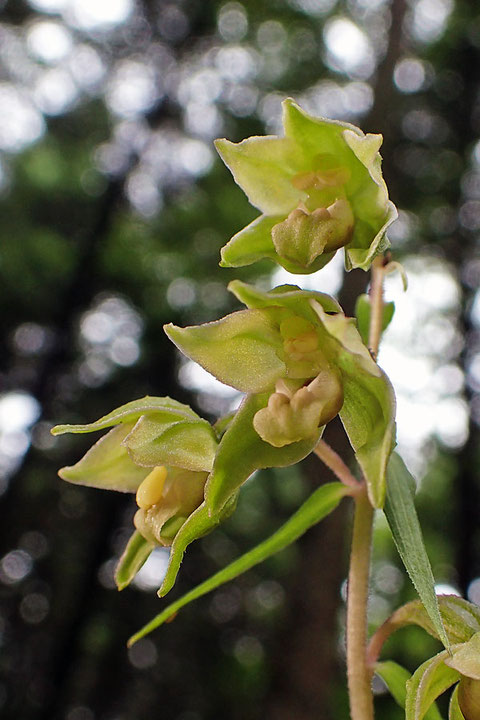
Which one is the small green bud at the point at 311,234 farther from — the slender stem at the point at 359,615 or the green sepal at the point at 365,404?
the slender stem at the point at 359,615

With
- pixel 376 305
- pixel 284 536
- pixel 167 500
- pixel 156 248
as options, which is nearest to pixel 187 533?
pixel 167 500

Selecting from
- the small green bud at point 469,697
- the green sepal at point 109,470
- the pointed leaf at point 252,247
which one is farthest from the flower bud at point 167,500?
the small green bud at point 469,697

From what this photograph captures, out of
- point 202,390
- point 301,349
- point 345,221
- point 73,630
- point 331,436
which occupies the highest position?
point 345,221

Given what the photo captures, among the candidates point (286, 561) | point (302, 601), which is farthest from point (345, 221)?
point (286, 561)

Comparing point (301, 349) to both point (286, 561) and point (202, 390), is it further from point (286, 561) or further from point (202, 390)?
point (286, 561)

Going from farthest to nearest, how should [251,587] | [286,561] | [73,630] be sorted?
1. [251,587]
2. [286,561]
3. [73,630]

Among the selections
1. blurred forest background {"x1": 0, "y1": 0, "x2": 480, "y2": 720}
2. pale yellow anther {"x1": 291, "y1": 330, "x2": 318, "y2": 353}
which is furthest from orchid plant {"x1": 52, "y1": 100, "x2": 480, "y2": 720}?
blurred forest background {"x1": 0, "y1": 0, "x2": 480, "y2": 720}
